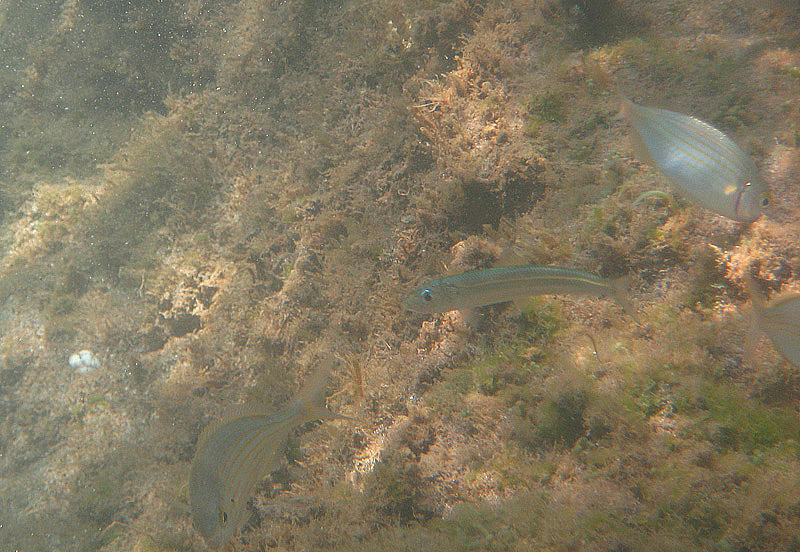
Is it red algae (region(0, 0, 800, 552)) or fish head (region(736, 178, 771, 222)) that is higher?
fish head (region(736, 178, 771, 222))

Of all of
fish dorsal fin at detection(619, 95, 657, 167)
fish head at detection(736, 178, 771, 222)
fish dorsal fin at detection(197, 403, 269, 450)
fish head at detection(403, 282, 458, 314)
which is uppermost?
fish dorsal fin at detection(619, 95, 657, 167)

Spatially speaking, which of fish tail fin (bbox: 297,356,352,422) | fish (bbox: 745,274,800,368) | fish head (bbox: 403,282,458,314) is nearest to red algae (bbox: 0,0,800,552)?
fish (bbox: 745,274,800,368)

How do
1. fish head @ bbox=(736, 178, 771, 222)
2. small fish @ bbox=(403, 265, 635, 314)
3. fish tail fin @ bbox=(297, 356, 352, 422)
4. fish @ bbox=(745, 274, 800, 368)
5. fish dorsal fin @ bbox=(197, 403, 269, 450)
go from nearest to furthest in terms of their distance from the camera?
fish @ bbox=(745, 274, 800, 368)
fish head @ bbox=(736, 178, 771, 222)
small fish @ bbox=(403, 265, 635, 314)
fish dorsal fin @ bbox=(197, 403, 269, 450)
fish tail fin @ bbox=(297, 356, 352, 422)

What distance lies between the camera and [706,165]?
1.93 meters

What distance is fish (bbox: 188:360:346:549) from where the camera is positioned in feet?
7.47

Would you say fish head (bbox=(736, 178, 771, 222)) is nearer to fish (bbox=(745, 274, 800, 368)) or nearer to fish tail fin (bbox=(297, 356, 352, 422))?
fish (bbox=(745, 274, 800, 368))

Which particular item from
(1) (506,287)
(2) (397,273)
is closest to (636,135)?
(1) (506,287)

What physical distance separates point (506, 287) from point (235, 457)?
6.22 ft

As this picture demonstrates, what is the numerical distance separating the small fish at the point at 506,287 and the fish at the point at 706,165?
558mm

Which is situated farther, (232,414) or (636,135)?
(232,414)

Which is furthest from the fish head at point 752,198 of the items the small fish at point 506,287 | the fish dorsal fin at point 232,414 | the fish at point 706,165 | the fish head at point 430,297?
the fish dorsal fin at point 232,414

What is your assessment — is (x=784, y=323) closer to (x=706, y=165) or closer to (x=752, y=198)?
(x=752, y=198)

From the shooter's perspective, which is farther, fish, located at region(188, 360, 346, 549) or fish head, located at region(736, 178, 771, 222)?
fish, located at region(188, 360, 346, 549)

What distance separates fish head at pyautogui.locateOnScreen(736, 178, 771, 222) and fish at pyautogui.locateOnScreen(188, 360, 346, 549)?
2371 millimetres
